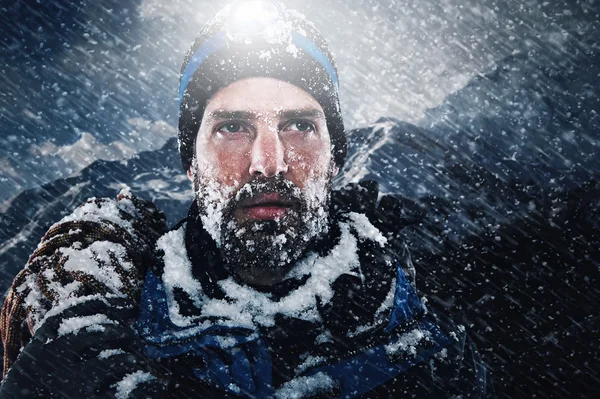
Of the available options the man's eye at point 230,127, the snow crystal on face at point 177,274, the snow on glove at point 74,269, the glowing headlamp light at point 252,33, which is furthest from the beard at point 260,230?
the glowing headlamp light at point 252,33

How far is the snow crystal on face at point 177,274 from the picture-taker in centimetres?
157

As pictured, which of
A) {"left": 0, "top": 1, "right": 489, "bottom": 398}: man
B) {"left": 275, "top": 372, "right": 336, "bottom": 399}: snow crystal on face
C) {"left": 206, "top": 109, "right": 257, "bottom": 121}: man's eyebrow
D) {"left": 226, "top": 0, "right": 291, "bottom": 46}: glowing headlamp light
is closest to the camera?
{"left": 0, "top": 1, "right": 489, "bottom": 398}: man

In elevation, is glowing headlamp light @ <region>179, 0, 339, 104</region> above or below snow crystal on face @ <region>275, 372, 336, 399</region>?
above

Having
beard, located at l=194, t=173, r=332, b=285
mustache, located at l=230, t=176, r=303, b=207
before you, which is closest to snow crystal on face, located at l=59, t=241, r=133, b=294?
beard, located at l=194, t=173, r=332, b=285

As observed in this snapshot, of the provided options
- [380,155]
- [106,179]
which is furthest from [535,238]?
[106,179]

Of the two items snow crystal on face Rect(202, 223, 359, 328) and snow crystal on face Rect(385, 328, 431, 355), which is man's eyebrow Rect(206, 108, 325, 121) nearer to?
snow crystal on face Rect(202, 223, 359, 328)

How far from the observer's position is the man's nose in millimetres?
1739

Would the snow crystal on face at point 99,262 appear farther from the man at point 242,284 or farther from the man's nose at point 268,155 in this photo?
the man's nose at point 268,155

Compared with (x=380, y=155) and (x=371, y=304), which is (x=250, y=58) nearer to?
(x=371, y=304)

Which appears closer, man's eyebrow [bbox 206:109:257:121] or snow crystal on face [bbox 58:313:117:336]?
snow crystal on face [bbox 58:313:117:336]

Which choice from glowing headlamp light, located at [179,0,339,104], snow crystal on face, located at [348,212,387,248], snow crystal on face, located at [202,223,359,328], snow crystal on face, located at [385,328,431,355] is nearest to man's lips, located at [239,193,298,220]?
snow crystal on face, located at [202,223,359,328]

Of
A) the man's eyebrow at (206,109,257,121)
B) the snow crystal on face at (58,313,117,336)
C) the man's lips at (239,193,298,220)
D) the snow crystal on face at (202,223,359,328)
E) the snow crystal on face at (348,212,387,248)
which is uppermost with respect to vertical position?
the man's eyebrow at (206,109,257,121)

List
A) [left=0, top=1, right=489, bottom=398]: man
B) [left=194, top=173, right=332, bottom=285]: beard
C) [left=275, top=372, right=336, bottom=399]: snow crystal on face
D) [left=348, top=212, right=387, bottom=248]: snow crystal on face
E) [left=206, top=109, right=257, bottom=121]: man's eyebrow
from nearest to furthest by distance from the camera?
[left=0, top=1, right=489, bottom=398]: man → [left=275, top=372, right=336, bottom=399]: snow crystal on face → [left=194, top=173, right=332, bottom=285]: beard → [left=206, top=109, right=257, bottom=121]: man's eyebrow → [left=348, top=212, right=387, bottom=248]: snow crystal on face

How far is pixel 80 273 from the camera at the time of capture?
1.50m
